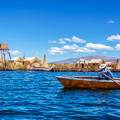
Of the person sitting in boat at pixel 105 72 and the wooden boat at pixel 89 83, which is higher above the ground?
the person sitting in boat at pixel 105 72

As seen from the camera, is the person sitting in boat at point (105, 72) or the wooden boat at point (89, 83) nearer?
the person sitting in boat at point (105, 72)

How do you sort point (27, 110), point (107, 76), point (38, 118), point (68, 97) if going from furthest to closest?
point (107, 76), point (68, 97), point (27, 110), point (38, 118)

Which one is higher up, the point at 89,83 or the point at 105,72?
the point at 105,72

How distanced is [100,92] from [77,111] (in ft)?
47.8

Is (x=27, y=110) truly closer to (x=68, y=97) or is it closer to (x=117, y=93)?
(x=68, y=97)

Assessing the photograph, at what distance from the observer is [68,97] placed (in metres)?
33.6

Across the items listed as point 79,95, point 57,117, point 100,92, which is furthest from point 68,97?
point 57,117

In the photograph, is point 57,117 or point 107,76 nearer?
point 57,117

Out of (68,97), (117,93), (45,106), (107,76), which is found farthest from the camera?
(107,76)

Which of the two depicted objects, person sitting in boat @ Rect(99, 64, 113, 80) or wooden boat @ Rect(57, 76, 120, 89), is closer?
person sitting in boat @ Rect(99, 64, 113, 80)

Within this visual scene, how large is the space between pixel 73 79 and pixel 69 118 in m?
18.5

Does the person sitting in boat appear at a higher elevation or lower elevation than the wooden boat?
higher

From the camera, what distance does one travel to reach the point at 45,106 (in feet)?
86.7

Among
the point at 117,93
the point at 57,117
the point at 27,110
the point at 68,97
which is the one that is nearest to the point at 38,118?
the point at 57,117
